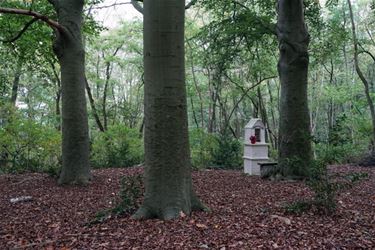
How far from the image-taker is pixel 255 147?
8852 millimetres

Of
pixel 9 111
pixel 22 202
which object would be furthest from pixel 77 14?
pixel 9 111

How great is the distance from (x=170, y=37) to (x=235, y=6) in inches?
261

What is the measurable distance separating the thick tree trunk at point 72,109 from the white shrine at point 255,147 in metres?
3.92

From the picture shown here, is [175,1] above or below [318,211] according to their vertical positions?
above

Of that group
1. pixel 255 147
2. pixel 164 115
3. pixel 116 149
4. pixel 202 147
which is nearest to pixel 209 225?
pixel 164 115

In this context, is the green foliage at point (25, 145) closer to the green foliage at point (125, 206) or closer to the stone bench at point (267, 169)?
the stone bench at point (267, 169)

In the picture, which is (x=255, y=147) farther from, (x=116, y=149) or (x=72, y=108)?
(x=116, y=149)

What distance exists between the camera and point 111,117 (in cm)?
2464

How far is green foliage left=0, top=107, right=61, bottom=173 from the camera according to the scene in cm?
1016

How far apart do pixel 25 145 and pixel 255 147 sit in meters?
6.49

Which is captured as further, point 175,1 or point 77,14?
point 77,14

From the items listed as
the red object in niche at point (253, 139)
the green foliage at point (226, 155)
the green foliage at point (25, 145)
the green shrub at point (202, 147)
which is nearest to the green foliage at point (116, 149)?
the green foliage at point (25, 145)

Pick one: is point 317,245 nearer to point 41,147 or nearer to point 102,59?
point 41,147

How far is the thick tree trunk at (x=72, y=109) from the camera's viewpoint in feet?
22.5
